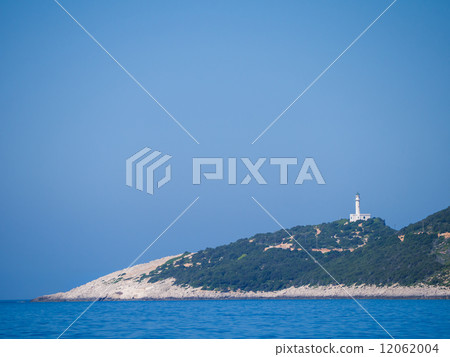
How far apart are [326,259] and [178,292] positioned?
24.5 meters

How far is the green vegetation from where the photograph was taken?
74.8 metres

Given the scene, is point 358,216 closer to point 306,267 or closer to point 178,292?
point 306,267

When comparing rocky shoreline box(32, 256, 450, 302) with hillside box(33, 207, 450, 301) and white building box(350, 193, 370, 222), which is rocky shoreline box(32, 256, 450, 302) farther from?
white building box(350, 193, 370, 222)

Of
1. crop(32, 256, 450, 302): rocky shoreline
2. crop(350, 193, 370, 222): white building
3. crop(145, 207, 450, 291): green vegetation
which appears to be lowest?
crop(32, 256, 450, 302): rocky shoreline

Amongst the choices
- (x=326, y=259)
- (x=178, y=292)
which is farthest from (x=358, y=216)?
(x=178, y=292)

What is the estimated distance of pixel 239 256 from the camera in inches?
4235

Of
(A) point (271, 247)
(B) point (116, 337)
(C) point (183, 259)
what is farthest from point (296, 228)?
(B) point (116, 337)

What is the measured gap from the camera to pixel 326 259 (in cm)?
9450

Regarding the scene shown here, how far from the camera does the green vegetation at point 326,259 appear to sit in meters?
74.8

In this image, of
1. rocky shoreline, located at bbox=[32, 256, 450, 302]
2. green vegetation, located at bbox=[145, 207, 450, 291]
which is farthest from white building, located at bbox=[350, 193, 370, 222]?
rocky shoreline, located at bbox=[32, 256, 450, 302]

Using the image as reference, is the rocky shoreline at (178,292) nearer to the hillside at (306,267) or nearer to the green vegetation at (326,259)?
the hillside at (306,267)

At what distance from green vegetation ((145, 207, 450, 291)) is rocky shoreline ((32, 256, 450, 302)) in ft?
4.16

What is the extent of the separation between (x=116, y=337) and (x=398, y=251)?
195ft
